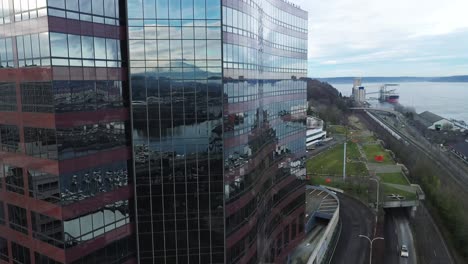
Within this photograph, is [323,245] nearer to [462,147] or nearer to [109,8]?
[109,8]

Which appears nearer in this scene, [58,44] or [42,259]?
[58,44]

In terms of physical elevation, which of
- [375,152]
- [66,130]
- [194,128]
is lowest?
[375,152]

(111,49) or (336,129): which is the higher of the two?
(111,49)

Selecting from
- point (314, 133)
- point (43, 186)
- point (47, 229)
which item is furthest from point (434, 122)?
point (43, 186)

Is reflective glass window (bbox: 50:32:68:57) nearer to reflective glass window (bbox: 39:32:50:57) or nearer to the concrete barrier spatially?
reflective glass window (bbox: 39:32:50:57)

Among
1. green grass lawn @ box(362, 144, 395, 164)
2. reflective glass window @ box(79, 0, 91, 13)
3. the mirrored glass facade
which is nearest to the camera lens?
the mirrored glass facade

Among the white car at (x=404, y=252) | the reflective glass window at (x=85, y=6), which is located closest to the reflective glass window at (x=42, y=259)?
the reflective glass window at (x=85, y=6)

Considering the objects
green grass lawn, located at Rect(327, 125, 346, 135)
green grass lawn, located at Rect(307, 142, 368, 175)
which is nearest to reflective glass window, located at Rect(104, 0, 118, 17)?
green grass lawn, located at Rect(307, 142, 368, 175)
